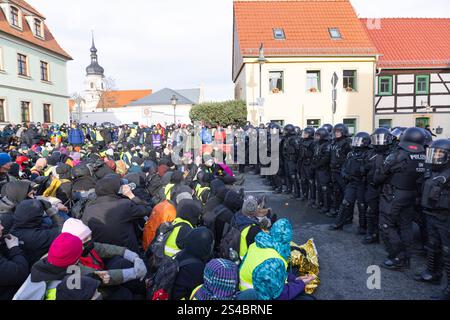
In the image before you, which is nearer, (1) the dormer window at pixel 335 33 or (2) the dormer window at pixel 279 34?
(2) the dormer window at pixel 279 34

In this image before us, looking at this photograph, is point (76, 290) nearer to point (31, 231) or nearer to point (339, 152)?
point (31, 231)

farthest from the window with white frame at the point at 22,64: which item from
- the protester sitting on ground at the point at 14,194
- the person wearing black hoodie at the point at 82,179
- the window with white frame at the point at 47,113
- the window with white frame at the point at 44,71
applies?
the protester sitting on ground at the point at 14,194

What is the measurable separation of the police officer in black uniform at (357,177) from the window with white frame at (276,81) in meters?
17.1

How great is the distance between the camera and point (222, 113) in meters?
23.7

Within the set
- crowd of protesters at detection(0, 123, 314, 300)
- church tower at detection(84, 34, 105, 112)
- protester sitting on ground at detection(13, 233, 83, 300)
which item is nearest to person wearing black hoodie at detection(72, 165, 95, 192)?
crowd of protesters at detection(0, 123, 314, 300)

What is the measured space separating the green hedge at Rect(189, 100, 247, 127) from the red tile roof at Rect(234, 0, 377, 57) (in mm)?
3588

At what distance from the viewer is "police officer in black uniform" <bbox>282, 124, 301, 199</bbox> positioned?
9.27 meters

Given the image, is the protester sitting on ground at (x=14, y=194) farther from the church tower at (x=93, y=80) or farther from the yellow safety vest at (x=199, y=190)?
the church tower at (x=93, y=80)

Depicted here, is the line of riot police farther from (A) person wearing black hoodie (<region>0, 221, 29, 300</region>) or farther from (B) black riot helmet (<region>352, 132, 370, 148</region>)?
(A) person wearing black hoodie (<region>0, 221, 29, 300</region>)

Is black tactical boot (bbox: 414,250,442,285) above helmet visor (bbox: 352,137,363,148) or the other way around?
the other way around

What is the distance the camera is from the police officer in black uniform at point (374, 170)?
5.42 meters

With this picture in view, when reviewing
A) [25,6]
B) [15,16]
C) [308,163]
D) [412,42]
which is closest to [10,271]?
[308,163]

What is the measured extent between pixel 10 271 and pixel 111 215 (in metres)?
1.29
